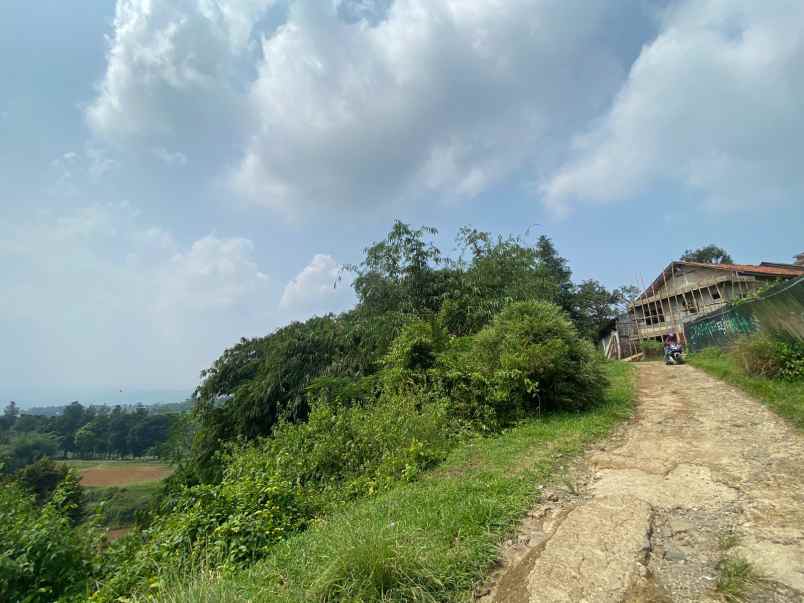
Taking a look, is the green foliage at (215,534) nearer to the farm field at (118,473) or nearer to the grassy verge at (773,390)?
the grassy verge at (773,390)

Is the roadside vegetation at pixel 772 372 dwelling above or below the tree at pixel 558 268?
below

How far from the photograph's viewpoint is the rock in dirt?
1901mm

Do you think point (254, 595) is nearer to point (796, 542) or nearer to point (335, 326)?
point (796, 542)

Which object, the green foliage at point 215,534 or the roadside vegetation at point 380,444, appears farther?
the green foliage at point 215,534

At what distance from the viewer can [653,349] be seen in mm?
18688

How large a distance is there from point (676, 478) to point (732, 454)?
3.53 ft

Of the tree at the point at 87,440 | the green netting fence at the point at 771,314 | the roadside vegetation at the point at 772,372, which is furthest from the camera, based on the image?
the tree at the point at 87,440

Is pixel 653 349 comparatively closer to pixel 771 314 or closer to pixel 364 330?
pixel 771 314

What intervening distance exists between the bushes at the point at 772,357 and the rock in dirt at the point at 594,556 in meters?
6.04

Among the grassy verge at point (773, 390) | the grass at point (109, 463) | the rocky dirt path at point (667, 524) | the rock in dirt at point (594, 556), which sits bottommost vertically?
the grass at point (109, 463)

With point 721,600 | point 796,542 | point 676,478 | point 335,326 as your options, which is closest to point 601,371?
point 676,478

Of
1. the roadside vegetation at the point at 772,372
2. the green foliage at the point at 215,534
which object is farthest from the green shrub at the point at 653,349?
the green foliage at the point at 215,534

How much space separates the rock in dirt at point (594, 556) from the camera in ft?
6.24

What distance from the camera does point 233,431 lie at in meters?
Result: 11.0
